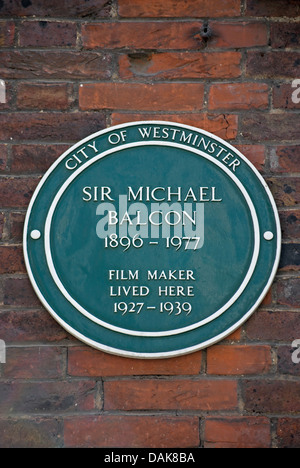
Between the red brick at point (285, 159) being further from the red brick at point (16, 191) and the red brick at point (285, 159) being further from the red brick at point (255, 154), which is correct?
the red brick at point (16, 191)

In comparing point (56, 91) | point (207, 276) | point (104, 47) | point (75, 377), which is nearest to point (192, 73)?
point (104, 47)

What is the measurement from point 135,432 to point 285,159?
3.20 feet

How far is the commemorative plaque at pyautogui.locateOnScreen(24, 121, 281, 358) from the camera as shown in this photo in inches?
81.7

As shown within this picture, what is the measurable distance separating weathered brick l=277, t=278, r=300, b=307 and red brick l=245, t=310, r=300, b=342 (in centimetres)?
4

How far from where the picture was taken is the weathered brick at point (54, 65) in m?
2.20

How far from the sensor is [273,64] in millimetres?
2201

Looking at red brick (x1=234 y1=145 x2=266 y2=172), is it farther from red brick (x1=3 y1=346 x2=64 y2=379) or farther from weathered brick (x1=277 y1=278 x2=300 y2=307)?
red brick (x1=3 y1=346 x2=64 y2=379)

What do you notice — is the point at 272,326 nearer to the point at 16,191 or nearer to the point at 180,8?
the point at 16,191

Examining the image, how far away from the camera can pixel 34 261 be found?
6.91ft

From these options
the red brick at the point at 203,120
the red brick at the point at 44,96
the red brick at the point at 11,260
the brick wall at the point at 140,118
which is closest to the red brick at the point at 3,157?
the brick wall at the point at 140,118

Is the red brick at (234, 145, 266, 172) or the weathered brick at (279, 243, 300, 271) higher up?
the red brick at (234, 145, 266, 172)

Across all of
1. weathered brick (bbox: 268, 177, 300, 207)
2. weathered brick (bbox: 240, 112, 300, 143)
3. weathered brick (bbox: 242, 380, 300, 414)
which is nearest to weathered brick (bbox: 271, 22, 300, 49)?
weathered brick (bbox: 240, 112, 300, 143)

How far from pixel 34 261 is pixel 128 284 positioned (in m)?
0.30

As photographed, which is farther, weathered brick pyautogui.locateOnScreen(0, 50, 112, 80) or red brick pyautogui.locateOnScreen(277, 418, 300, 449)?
weathered brick pyautogui.locateOnScreen(0, 50, 112, 80)
